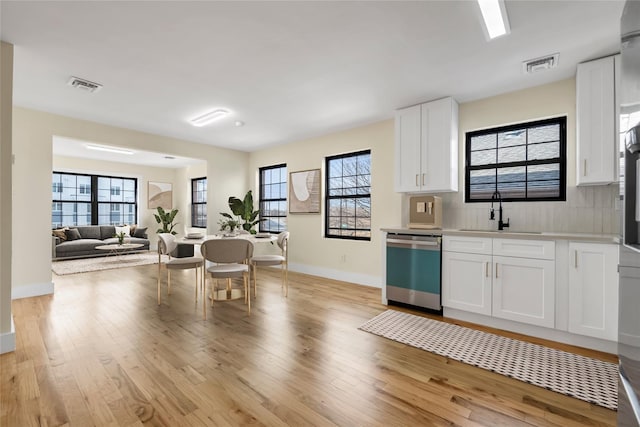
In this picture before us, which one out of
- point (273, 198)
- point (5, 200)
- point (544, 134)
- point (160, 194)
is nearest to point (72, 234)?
point (160, 194)

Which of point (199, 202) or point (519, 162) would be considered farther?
point (199, 202)

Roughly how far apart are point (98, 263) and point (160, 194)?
11.0ft

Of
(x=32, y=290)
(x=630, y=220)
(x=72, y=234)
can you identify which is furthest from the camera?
(x=72, y=234)

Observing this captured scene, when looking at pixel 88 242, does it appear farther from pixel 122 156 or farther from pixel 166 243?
pixel 166 243

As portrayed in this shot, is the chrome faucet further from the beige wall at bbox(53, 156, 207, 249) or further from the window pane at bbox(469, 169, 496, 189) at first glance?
the beige wall at bbox(53, 156, 207, 249)

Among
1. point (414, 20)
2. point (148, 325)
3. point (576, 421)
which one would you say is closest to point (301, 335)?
point (148, 325)

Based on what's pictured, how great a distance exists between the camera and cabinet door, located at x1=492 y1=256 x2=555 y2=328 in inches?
104

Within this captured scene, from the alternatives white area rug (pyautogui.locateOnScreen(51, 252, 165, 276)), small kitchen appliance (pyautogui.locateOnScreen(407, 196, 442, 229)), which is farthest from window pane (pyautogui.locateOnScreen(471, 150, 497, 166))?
white area rug (pyautogui.locateOnScreen(51, 252, 165, 276))

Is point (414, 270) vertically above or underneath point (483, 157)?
underneath

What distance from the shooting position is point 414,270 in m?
3.43

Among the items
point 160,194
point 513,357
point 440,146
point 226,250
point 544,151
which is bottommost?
point 513,357

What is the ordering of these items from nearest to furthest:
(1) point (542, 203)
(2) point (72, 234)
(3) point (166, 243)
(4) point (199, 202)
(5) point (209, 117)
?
(1) point (542, 203) < (3) point (166, 243) < (5) point (209, 117) < (2) point (72, 234) < (4) point (199, 202)

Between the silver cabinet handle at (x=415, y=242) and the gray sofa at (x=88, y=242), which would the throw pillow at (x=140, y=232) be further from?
the silver cabinet handle at (x=415, y=242)

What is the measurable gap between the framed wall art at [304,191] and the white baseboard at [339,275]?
3.54 feet
